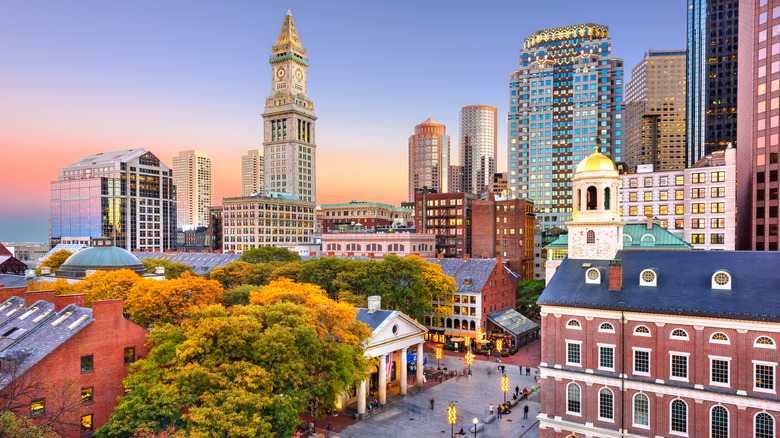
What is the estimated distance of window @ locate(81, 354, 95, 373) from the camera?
130 ft

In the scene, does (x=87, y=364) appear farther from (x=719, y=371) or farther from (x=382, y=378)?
(x=719, y=371)

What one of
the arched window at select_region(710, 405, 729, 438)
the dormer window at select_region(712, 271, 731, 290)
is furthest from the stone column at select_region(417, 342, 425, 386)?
the dormer window at select_region(712, 271, 731, 290)

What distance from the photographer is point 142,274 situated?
87250 millimetres

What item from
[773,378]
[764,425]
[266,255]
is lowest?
[764,425]

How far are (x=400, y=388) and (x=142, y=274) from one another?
5314cm

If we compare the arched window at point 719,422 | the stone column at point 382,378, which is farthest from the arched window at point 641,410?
the stone column at point 382,378

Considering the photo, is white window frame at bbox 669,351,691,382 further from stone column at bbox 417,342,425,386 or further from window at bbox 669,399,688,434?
stone column at bbox 417,342,425,386

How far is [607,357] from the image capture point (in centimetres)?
4416

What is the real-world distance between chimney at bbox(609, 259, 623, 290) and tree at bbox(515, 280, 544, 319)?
6147 cm

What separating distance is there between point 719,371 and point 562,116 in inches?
6171

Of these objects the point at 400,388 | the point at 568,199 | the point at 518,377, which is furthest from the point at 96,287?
the point at 568,199

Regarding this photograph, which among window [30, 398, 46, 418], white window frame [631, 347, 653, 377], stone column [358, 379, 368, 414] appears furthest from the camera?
stone column [358, 379, 368, 414]

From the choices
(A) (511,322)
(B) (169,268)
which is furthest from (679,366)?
(B) (169,268)

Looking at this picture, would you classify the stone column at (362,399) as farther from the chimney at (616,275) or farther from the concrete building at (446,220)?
the concrete building at (446,220)
